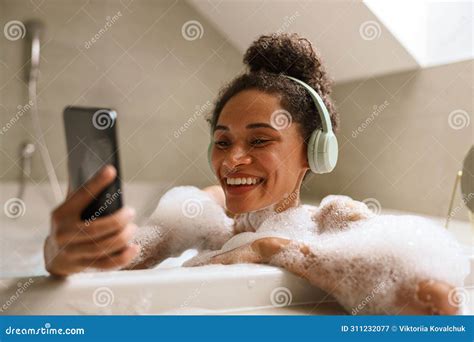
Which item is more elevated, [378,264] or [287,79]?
[287,79]

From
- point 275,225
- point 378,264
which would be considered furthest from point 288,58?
point 378,264

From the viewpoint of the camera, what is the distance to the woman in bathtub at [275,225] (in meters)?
0.57

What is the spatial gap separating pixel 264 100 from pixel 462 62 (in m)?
0.61

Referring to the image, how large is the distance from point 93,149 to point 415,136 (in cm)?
92

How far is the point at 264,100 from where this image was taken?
0.84 meters

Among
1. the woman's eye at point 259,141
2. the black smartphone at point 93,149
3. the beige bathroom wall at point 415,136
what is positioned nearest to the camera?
the black smartphone at point 93,149

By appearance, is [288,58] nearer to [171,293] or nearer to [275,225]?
[275,225]

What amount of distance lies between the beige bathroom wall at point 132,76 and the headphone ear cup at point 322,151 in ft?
0.70

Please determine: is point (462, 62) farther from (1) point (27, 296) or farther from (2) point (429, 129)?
(1) point (27, 296)

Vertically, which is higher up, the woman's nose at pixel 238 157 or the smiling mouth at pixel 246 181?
the woman's nose at pixel 238 157

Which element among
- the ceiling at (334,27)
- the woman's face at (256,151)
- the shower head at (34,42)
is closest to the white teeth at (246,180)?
the woman's face at (256,151)

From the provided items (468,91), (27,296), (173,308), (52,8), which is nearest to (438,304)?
(173,308)

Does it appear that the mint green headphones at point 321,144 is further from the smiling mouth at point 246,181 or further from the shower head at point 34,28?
the shower head at point 34,28

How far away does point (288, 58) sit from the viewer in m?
0.89
